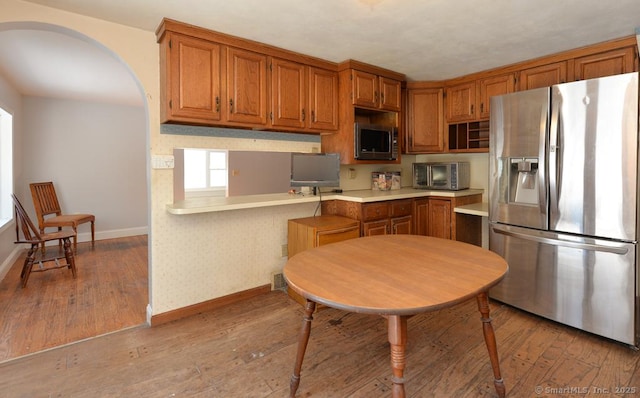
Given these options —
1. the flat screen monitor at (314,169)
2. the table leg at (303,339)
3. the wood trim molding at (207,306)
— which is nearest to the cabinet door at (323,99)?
the flat screen monitor at (314,169)

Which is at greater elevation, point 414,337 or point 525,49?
point 525,49

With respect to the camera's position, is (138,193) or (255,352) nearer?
(255,352)

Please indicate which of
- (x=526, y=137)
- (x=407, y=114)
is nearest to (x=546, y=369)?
(x=526, y=137)

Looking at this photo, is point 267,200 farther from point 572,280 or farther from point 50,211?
point 50,211

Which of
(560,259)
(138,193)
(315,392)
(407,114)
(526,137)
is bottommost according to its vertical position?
(315,392)

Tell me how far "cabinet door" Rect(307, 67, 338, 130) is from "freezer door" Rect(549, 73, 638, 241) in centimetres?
180

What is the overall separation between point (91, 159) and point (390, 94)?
4.83m

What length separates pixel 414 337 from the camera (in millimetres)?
2338

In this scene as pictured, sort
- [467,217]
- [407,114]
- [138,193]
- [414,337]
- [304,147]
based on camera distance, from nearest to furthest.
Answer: [414,337]
[304,147]
[467,217]
[407,114]
[138,193]

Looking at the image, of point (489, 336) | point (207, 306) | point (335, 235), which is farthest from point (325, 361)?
point (207, 306)

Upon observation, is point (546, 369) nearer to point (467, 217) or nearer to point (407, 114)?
point (467, 217)

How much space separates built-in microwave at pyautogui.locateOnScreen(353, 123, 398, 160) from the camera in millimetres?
3277

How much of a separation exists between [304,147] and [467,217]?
1991 millimetres

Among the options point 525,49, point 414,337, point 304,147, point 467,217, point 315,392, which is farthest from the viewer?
point 467,217
